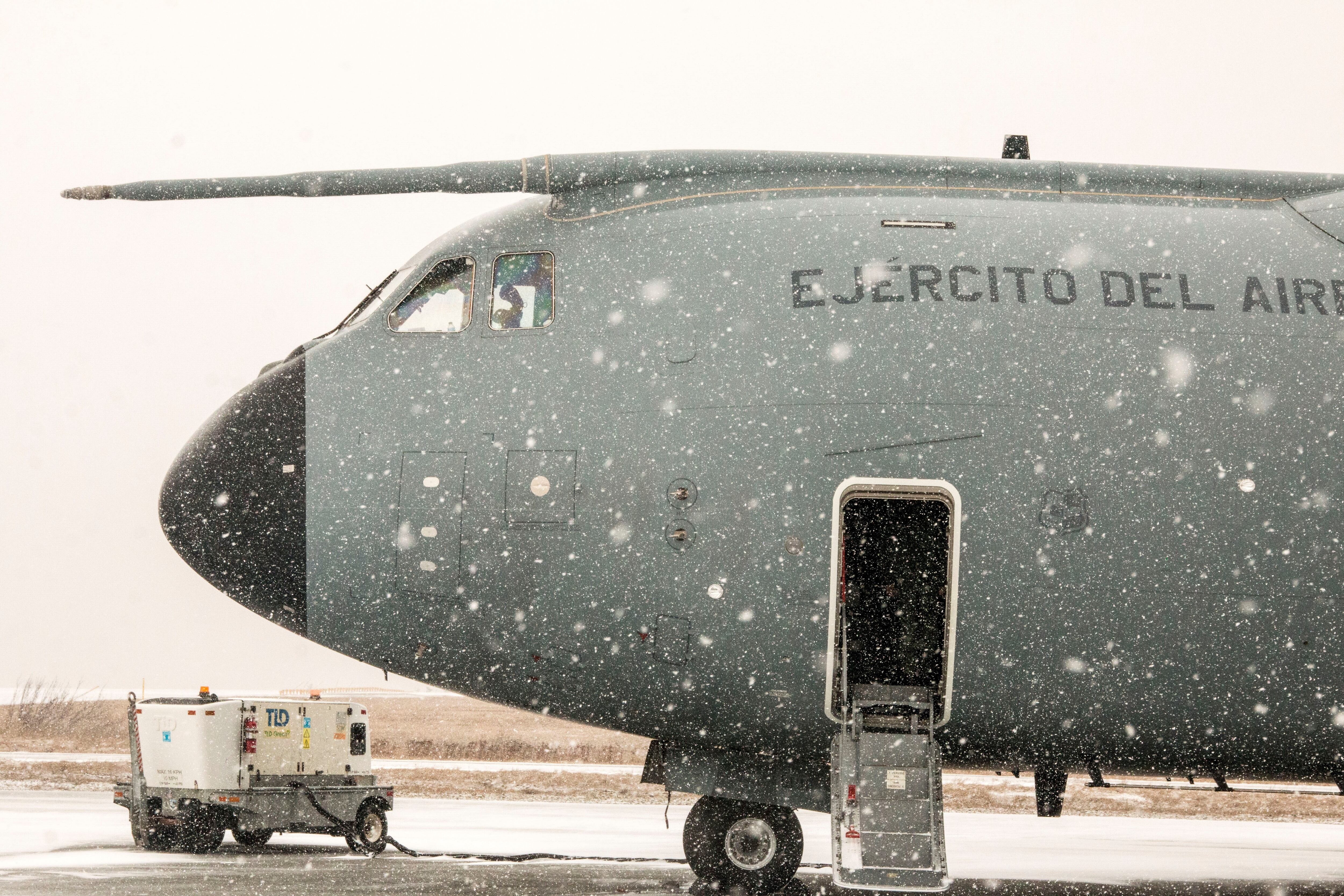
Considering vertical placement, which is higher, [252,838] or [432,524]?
[432,524]

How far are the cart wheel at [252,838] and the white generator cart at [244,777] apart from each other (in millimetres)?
13

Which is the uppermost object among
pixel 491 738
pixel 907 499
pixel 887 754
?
pixel 907 499

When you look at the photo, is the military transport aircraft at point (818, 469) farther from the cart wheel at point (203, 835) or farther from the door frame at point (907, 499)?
the cart wheel at point (203, 835)

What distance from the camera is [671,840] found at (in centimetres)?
1465

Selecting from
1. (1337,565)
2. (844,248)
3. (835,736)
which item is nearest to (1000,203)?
(844,248)

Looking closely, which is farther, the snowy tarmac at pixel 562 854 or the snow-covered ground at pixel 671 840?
the snow-covered ground at pixel 671 840

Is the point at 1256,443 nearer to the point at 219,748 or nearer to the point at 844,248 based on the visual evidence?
the point at 844,248

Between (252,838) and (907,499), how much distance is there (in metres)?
9.12

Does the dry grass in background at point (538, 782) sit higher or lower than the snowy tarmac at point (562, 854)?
lower

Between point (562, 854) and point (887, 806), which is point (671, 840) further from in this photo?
point (887, 806)

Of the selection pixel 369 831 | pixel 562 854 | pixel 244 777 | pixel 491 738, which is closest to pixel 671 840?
pixel 562 854

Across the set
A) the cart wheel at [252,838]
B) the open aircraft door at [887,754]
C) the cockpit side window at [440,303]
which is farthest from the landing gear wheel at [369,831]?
the cockpit side window at [440,303]

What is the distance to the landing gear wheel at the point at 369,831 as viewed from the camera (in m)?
13.4

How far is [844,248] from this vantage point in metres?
8.82
